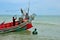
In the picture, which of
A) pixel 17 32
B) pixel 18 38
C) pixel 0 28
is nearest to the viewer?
pixel 18 38

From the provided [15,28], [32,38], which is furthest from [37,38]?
[15,28]

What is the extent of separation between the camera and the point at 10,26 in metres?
29.2

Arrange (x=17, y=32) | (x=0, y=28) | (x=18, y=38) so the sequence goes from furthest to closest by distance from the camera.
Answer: (x=17, y=32) < (x=0, y=28) < (x=18, y=38)

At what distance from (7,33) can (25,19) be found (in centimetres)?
333

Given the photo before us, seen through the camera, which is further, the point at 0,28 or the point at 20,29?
the point at 20,29

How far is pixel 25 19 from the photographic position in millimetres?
29938

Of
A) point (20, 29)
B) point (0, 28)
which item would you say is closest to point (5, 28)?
point (0, 28)

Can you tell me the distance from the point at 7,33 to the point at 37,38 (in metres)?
4.67

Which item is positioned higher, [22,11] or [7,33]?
[22,11]

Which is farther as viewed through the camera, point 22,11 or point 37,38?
point 22,11

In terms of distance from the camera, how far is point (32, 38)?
24.5m

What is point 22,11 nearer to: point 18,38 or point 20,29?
point 20,29

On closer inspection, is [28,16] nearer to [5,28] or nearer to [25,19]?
[25,19]

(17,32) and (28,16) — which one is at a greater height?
(28,16)
